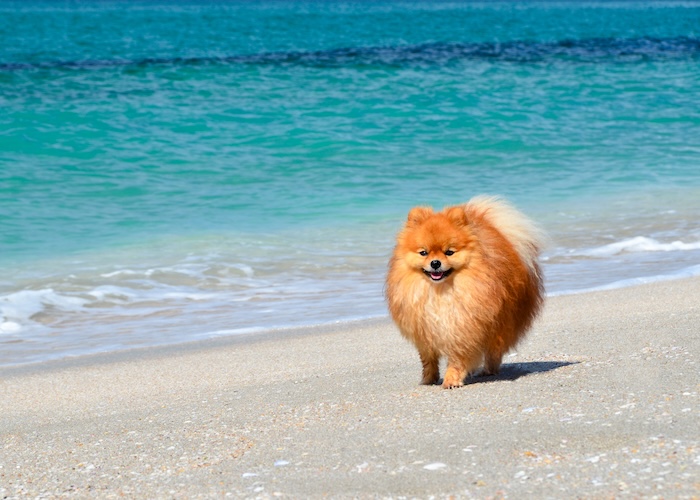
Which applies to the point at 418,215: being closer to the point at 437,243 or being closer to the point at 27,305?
the point at 437,243

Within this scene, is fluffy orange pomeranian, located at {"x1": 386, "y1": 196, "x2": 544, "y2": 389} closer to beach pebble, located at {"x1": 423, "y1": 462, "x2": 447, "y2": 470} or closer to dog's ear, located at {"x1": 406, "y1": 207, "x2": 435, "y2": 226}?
dog's ear, located at {"x1": 406, "y1": 207, "x2": 435, "y2": 226}

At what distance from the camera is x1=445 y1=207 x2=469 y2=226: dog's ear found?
4.87m

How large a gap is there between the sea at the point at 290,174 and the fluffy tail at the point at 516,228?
2.81 m

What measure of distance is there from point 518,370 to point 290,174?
10305 millimetres

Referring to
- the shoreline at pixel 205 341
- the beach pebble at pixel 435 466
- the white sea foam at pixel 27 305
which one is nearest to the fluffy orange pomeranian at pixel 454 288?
the beach pebble at pixel 435 466

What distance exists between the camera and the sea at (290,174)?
8922 millimetres

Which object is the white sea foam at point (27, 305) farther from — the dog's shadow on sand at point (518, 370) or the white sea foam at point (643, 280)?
the dog's shadow on sand at point (518, 370)

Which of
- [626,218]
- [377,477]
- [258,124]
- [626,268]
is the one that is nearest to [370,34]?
[258,124]

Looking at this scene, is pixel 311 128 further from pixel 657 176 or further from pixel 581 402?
pixel 581 402

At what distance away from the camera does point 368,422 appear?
4504 millimetres

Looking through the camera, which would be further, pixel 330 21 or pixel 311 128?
pixel 330 21

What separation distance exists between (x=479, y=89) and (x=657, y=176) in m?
9.76

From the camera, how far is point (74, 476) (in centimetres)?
413

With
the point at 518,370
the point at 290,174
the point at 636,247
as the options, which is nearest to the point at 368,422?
the point at 518,370
